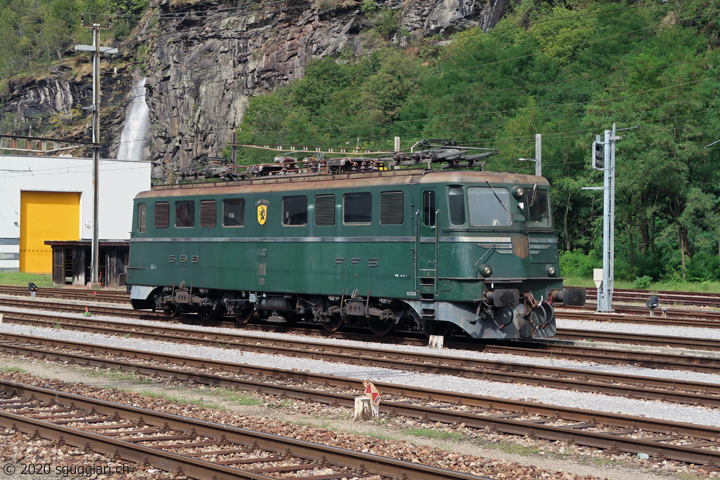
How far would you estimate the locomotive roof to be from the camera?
18703 mm

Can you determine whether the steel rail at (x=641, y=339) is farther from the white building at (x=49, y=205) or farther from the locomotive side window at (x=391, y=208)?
the white building at (x=49, y=205)

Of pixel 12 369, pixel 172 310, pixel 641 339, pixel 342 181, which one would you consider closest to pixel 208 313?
pixel 172 310

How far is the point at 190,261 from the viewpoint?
980 inches

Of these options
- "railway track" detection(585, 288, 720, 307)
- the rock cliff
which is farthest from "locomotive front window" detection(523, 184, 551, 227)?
the rock cliff

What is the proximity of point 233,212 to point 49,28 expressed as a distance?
531 ft

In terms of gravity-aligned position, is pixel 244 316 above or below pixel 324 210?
below

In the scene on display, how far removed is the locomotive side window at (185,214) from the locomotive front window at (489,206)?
9.58 m

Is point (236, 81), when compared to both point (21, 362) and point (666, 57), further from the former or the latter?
point (21, 362)

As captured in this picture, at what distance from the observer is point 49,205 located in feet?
220

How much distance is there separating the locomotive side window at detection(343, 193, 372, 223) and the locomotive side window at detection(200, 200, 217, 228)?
5.22m

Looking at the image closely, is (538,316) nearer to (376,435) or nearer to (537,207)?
(537,207)

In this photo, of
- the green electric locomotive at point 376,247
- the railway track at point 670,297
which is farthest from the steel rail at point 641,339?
the railway track at point 670,297

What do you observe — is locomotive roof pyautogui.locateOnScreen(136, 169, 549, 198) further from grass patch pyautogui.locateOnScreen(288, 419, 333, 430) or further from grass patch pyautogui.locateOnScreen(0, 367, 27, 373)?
grass patch pyautogui.locateOnScreen(288, 419, 333, 430)

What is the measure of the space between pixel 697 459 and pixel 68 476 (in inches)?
259
